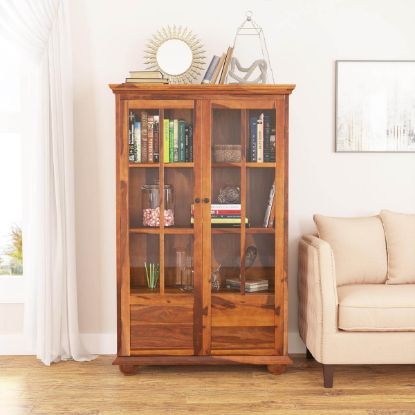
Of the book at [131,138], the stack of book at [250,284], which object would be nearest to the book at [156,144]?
the book at [131,138]

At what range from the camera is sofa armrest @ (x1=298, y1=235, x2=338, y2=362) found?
10.1ft

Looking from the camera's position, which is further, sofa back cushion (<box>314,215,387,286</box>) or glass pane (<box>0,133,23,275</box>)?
glass pane (<box>0,133,23,275</box>)

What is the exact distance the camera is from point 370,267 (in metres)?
3.46

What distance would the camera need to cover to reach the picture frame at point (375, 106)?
3.72 m

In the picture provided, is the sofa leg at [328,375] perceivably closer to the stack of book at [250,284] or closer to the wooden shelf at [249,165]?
the stack of book at [250,284]

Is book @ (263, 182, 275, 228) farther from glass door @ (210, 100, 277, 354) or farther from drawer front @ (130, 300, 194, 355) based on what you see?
drawer front @ (130, 300, 194, 355)

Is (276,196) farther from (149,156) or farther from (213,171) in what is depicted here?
(149,156)

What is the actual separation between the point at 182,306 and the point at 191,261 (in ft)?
0.84

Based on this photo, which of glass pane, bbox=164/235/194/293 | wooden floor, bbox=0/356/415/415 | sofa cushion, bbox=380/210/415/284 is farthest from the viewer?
sofa cushion, bbox=380/210/415/284

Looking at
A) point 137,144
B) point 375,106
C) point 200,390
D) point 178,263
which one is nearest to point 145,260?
point 178,263

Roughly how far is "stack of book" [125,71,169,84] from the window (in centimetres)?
86

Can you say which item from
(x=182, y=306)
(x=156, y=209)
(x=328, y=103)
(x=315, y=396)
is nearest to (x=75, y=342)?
(x=182, y=306)

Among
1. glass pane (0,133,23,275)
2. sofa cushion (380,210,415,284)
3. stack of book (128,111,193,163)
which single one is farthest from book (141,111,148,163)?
sofa cushion (380,210,415,284)

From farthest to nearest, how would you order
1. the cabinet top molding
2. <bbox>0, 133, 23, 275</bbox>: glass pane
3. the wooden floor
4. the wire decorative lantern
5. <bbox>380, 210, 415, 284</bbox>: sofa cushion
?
<bbox>0, 133, 23, 275</bbox>: glass pane → the wire decorative lantern → <bbox>380, 210, 415, 284</bbox>: sofa cushion → the cabinet top molding → the wooden floor
